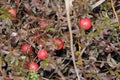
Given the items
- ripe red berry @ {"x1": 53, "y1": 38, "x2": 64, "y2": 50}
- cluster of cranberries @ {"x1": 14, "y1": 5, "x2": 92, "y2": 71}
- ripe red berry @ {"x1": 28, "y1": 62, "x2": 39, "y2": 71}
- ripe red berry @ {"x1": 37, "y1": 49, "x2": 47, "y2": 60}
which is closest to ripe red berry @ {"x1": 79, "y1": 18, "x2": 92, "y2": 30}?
cluster of cranberries @ {"x1": 14, "y1": 5, "x2": 92, "y2": 71}

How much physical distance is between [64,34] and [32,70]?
384 mm

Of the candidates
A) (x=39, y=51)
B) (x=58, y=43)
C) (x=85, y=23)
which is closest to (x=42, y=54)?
(x=39, y=51)

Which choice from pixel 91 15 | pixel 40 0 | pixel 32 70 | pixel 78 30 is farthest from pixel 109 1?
pixel 32 70

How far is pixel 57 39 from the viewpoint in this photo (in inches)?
103

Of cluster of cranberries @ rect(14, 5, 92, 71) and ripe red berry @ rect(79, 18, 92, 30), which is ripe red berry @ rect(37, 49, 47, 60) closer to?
cluster of cranberries @ rect(14, 5, 92, 71)

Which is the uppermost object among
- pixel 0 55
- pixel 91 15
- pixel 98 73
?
pixel 91 15

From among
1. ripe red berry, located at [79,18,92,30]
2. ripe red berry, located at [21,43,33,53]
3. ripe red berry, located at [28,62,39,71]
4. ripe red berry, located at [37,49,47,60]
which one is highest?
ripe red berry, located at [79,18,92,30]

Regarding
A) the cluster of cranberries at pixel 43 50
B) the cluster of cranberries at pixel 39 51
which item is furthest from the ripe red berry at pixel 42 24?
the cluster of cranberries at pixel 39 51

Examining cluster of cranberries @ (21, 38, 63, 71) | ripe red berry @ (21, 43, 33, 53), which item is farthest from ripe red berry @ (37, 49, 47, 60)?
ripe red berry @ (21, 43, 33, 53)

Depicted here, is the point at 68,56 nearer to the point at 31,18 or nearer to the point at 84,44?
the point at 84,44

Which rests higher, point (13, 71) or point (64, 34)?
point (64, 34)

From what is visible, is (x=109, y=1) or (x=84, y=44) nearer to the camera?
(x=84, y=44)

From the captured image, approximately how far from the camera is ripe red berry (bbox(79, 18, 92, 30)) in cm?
255

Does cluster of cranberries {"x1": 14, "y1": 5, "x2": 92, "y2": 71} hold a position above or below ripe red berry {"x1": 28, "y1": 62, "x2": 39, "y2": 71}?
above
